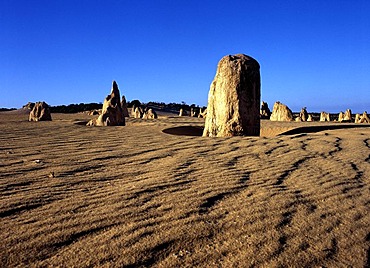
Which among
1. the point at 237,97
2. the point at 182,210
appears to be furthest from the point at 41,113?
the point at 182,210

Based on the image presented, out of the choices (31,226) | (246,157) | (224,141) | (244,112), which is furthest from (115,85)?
(31,226)

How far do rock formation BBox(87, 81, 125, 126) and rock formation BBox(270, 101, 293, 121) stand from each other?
354 inches

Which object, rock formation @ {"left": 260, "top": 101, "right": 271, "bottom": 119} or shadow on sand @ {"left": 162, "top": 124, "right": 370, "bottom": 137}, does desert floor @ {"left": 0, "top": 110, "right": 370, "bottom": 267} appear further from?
rock formation @ {"left": 260, "top": 101, "right": 271, "bottom": 119}

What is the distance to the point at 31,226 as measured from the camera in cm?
214

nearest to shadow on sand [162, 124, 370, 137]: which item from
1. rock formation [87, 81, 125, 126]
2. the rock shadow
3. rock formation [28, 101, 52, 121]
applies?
the rock shadow

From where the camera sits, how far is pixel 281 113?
1761 cm

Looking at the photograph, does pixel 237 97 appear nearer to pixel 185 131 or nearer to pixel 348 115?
pixel 185 131

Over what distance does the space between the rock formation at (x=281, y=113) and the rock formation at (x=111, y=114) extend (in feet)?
29.5

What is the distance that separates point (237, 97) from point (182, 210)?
4.89m

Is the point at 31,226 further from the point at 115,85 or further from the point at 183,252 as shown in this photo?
the point at 115,85

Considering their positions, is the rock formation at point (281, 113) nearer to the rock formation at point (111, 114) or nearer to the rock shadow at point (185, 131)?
the rock shadow at point (185, 131)

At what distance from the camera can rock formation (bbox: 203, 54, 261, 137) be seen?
279 inches

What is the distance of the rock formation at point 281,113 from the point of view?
57.1ft

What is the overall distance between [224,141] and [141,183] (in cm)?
294
